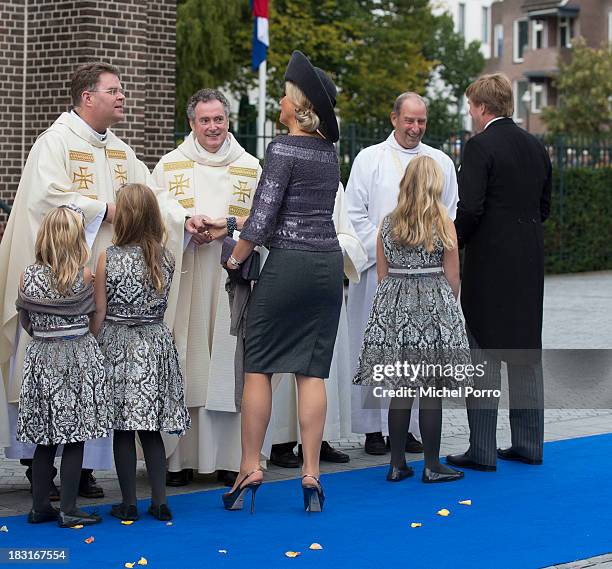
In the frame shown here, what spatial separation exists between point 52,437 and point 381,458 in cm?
257

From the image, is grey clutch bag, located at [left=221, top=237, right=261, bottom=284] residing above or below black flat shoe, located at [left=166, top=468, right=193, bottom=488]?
above

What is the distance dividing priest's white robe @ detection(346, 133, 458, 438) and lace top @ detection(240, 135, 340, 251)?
1.71 metres

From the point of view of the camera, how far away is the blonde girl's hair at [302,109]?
6.43m

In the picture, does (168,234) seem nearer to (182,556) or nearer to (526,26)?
(182,556)

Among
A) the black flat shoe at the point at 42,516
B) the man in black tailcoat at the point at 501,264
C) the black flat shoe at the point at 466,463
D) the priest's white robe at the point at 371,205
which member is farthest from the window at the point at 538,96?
the black flat shoe at the point at 42,516

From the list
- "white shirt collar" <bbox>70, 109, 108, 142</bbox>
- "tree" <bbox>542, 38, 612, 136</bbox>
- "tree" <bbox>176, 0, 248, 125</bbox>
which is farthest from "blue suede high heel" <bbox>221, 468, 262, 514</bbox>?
"tree" <bbox>542, 38, 612, 136</bbox>

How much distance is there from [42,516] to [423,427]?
2.12 metres

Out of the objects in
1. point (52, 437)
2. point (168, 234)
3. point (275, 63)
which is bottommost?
point (52, 437)

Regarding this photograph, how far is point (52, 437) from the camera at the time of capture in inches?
243

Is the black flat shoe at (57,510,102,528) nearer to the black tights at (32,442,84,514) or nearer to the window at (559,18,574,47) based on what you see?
the black tights at (32,442,84,514)

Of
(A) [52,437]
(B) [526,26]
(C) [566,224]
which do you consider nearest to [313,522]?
(A) [52,437]

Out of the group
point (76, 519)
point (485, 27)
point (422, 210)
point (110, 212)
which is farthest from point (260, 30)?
Result: point (485, 27)

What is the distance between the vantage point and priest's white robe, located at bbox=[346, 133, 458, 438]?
8.30 m

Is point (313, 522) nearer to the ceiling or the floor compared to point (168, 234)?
nearer to the floor
